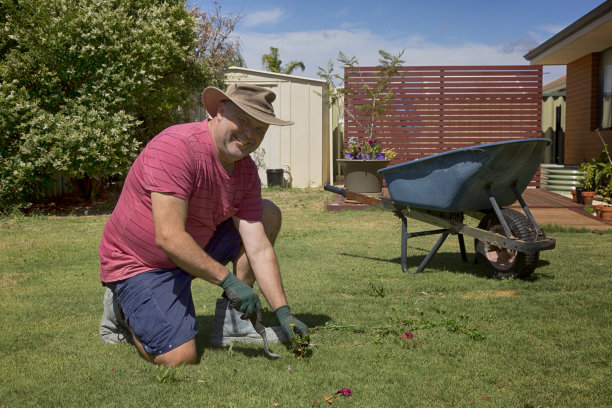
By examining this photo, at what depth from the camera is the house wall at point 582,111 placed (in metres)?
11.4

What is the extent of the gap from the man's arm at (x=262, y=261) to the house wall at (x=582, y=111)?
9198mm

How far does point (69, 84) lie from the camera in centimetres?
909

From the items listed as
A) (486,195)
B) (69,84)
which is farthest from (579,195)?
(69,84)

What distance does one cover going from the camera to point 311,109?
1320 cm

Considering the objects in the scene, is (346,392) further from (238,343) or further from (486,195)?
(486,195)

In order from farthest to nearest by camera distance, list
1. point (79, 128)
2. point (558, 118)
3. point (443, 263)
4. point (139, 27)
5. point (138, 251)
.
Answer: point (558, 118) < point (139, 27) < point (79, 128) < point (443, 263) < point (138, 251)

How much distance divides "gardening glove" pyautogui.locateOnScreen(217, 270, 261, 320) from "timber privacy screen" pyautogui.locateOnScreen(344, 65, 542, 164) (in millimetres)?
9685

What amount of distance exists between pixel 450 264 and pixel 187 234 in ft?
10.2

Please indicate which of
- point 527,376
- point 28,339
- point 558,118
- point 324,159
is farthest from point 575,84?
point 28,339

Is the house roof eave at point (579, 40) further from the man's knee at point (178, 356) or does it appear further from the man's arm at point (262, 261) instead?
the man's knee at point (178, 356)

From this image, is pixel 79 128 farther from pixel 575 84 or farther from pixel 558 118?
pixel 558 118

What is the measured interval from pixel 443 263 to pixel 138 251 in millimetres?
3103

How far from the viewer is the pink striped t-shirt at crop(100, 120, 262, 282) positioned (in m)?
2.66

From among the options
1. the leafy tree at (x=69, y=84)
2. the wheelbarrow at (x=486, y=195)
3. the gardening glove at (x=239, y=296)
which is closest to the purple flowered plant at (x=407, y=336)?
the gardening glove at (x=239, y=296)
